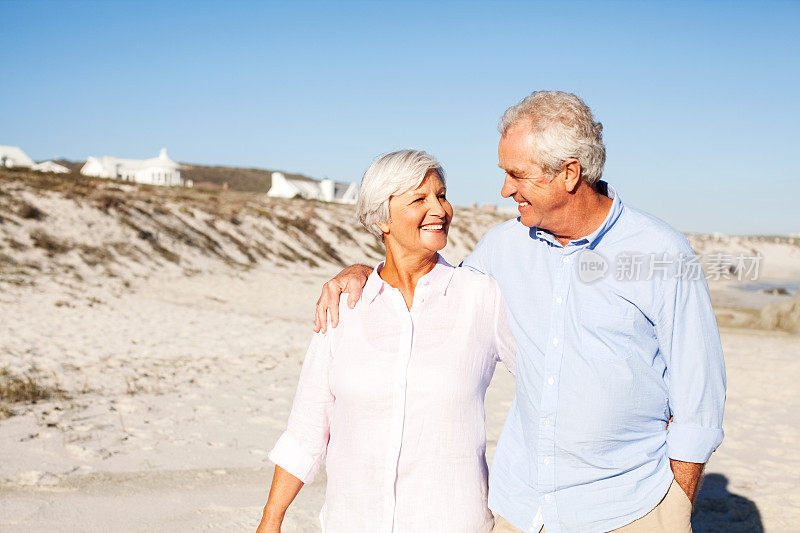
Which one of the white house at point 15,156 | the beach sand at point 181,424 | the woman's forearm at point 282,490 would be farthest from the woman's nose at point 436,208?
the white house at point 15,156

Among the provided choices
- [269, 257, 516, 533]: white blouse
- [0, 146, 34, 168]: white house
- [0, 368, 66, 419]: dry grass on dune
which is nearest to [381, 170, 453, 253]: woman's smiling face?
[269, 257, 516, 533]: white blouse

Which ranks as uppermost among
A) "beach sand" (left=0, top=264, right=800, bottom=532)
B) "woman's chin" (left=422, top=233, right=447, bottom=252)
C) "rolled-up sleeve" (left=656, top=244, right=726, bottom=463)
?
"woman's chin" (left=422, top=233, right=447, bottom=252)

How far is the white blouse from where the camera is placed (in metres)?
2.20

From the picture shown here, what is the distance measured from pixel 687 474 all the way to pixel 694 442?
0.42 feet

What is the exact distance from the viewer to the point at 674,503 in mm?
2168

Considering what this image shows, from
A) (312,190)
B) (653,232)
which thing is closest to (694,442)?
(653,232)

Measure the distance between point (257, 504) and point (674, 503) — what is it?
3097mm

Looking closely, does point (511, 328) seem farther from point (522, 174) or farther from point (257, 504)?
point (257, 504)

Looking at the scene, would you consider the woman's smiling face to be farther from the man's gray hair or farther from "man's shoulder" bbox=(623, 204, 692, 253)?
"man's shoulder" bbox=(623, 204, 692, 253)

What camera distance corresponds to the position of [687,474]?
2.17 metres

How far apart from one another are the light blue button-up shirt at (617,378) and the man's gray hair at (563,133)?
0.17m

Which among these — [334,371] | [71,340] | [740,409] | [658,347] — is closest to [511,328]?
[658,347]

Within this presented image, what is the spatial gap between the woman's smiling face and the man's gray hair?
1.21 feet

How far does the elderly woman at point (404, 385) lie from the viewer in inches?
86.7
